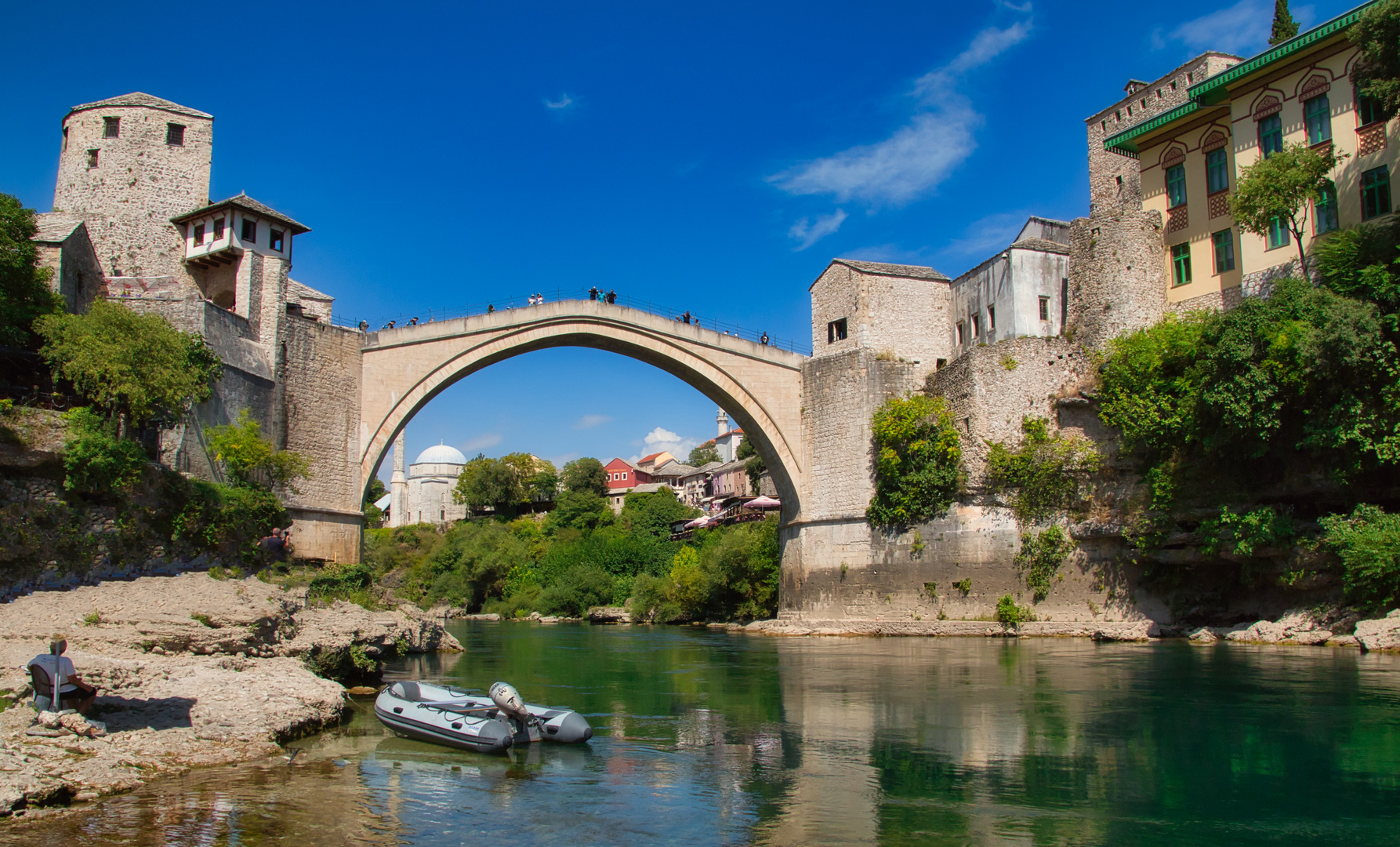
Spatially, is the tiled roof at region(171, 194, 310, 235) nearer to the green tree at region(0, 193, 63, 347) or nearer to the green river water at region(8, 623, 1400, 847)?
the green tree at region(0, 193, 63, 347)

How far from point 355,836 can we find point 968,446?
18.6m

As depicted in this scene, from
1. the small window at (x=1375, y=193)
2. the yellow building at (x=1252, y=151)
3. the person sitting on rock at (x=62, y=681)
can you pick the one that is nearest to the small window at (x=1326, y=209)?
the yellow building at (x=1252, y=151)

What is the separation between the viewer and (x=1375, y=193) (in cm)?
1759

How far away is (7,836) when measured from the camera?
5.91 m

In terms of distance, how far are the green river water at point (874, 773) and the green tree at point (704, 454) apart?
70.2 metres

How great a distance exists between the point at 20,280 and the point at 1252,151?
22.9 m

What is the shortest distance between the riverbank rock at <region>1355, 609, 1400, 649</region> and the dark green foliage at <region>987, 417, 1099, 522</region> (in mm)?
6696

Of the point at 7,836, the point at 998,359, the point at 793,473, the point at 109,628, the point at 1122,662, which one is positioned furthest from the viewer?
the point at 793,473

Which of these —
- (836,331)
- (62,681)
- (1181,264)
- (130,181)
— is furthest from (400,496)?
(62,681)

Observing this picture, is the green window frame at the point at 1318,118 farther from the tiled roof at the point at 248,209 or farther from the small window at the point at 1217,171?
the tiled roof at the point at 248,209

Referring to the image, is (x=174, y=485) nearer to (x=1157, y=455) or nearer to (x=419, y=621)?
(x=419, y=621)

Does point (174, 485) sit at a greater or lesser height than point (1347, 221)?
lesser

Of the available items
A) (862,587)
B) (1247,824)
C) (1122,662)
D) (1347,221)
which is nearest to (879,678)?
(1122,662)

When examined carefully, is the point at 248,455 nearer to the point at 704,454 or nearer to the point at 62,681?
the point at 62,681
